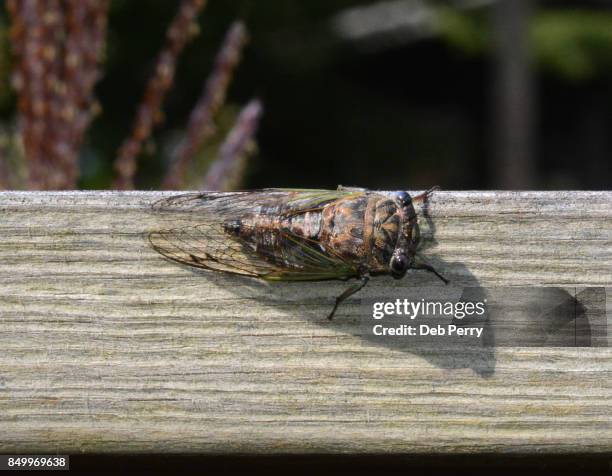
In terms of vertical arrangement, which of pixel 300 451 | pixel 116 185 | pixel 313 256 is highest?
pixel 116 185

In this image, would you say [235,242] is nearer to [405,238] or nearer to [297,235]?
[297,235]

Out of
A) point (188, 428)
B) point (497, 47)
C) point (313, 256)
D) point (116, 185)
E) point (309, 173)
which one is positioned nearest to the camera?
point (188, 428)

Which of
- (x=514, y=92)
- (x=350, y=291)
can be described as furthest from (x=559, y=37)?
(x=350, y=291)

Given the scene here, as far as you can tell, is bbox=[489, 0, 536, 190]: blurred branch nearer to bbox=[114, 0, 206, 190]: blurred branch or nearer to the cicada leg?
bbox=[114, 0, 206, 190]: blurred branch

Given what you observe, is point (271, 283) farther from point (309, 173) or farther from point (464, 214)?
point (309, 173)

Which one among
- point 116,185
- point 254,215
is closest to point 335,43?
point 116,185

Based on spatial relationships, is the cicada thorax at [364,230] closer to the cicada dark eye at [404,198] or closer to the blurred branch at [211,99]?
the cicada dark eye at [404,198]

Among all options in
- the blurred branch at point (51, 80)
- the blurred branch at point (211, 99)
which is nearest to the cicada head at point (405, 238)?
the blurred branch at point (211, 99)
